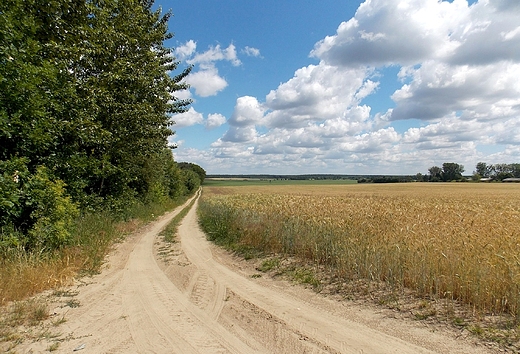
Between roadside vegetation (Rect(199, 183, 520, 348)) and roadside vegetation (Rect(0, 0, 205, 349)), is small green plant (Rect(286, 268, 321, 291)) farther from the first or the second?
roadside vegetation (Rect(0, 0, 205, 349))

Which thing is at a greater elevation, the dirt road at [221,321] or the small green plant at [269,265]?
the dirt road at [221,321]

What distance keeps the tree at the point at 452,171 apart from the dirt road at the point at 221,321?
433 ft

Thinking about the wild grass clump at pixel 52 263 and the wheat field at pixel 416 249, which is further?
the wild grass clump at pixel 52 263

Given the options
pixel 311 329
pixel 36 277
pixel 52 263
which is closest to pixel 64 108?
pixel 52 263

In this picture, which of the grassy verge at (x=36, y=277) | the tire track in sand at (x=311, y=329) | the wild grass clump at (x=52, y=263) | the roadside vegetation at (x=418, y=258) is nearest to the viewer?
the tire track in sand at (x=311, y=329)

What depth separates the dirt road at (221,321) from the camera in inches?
167

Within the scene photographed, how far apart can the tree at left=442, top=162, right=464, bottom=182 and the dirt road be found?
132 meters

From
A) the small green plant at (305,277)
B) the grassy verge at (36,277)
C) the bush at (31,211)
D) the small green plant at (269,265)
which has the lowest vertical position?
the small green plant at (269,265)

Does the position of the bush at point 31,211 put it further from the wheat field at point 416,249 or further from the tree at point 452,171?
the tree at point 452,171

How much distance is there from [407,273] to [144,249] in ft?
30.0

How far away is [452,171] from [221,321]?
140 m

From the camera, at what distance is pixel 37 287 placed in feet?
20.5

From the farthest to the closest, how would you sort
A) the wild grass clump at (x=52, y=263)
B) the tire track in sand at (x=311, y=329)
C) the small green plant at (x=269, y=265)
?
the small green plant at (x=269, y=265), the wild grass clump at (x=52, y=263), the tire track in sand at (x=311, y=329)

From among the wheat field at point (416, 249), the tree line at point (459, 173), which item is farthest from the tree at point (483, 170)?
the wheat field at point (416, 249)
